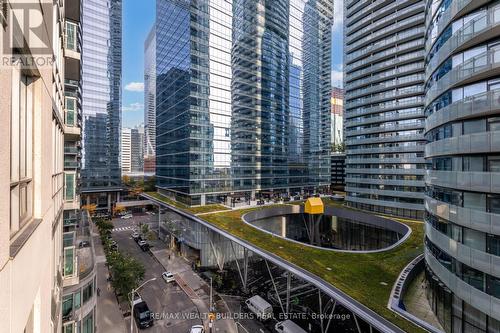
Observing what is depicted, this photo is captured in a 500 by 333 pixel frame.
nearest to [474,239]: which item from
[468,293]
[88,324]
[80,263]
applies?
[468,293]

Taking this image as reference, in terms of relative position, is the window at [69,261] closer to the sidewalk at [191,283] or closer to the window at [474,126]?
the sidewalk at [191,283]

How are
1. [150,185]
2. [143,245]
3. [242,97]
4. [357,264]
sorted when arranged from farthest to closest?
1. [150,185]
2. [242,97]
3. [143,245]
4. [357,264]

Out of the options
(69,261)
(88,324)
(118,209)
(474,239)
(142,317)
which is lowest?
(142,317)

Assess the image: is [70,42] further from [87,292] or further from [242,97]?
[242,97]

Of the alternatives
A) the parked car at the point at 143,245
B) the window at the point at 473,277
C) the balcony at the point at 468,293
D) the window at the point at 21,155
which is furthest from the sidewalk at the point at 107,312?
the window at the point at 473,277

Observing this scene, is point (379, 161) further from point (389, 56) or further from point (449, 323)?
point (449, 323)

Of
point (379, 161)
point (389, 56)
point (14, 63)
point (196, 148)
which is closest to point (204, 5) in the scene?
point (196, 148)

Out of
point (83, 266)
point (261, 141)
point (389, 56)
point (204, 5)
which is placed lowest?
point (83, 266)

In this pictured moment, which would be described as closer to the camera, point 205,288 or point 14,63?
point 14,63

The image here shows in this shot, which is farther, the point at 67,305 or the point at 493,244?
the point at 67,305
